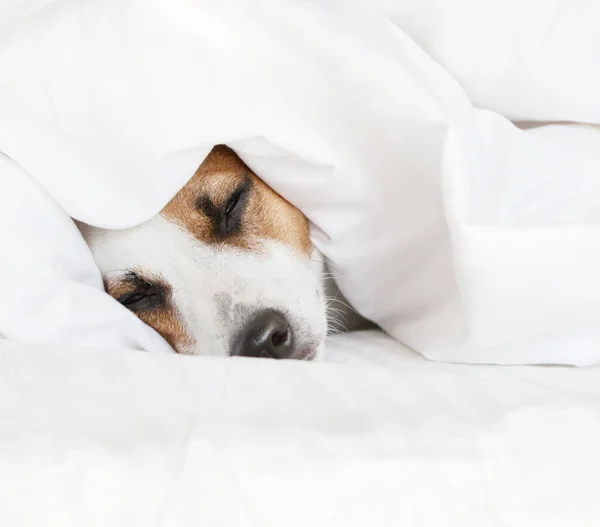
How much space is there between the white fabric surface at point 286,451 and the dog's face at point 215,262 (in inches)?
13.7

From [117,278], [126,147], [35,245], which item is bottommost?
[117,278]

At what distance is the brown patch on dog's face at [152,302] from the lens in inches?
43.3

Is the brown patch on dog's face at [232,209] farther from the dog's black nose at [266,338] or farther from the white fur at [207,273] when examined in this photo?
the dog's black nose at [266,338]

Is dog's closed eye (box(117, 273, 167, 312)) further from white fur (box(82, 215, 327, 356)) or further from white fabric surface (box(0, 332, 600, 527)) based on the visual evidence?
white fabric surface (box(0, 332, 600, 527))

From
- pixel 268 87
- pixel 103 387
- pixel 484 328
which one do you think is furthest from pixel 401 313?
pixel 103 387

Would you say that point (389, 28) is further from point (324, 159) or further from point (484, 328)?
point (484, 328)

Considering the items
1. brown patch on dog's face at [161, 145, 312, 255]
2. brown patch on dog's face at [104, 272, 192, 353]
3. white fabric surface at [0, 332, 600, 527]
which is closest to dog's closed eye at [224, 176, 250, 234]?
brown patch on dog's face at [161, 145, 312, 255]

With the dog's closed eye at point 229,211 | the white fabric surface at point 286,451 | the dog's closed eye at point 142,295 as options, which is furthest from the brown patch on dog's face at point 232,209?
the white fabric surface at point 286,451

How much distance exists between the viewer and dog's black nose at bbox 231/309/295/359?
39.6 inches

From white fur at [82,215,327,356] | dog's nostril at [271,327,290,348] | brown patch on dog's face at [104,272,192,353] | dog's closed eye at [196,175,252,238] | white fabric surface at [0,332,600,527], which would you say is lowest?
brown patch on dog's face at [104,272,192,353]

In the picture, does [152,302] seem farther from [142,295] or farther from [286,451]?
[286,451]

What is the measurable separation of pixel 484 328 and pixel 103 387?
47 centimetres

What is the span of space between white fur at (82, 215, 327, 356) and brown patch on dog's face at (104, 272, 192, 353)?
12mm

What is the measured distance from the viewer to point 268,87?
931 mm
